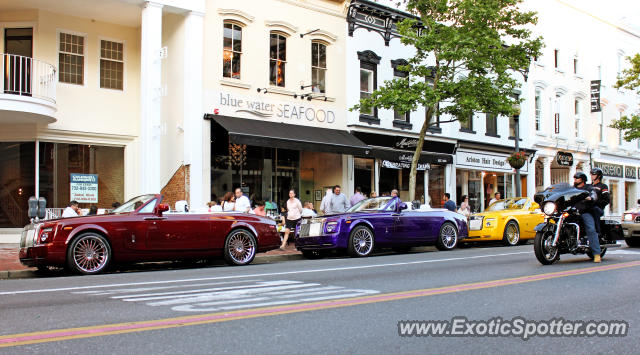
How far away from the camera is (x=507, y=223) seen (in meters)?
18.0

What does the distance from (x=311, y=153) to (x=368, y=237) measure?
8103mm

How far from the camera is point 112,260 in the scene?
11320 mm

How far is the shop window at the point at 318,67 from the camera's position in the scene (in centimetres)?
2220

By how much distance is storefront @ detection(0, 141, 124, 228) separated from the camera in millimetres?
16922

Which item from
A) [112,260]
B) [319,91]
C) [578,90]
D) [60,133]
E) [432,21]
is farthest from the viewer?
[578,90]

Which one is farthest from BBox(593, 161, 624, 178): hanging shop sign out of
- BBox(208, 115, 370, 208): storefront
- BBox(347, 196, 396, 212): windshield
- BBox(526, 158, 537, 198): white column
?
BBox(347, 196, 396, 212): windshield

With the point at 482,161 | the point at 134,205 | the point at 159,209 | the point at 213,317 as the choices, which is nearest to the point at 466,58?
the point at 482,161

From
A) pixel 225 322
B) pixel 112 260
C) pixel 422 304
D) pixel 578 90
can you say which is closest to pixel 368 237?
pixel 112 260

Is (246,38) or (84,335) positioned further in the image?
(246,38)

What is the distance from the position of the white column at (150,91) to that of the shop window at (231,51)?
2.43m

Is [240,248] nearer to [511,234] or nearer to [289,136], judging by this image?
[289,136]

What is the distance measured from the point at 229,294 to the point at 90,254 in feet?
15.9

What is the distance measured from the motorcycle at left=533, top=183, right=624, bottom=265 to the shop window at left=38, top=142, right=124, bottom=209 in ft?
43.1

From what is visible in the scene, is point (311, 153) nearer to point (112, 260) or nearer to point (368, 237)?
point (368, 237)
